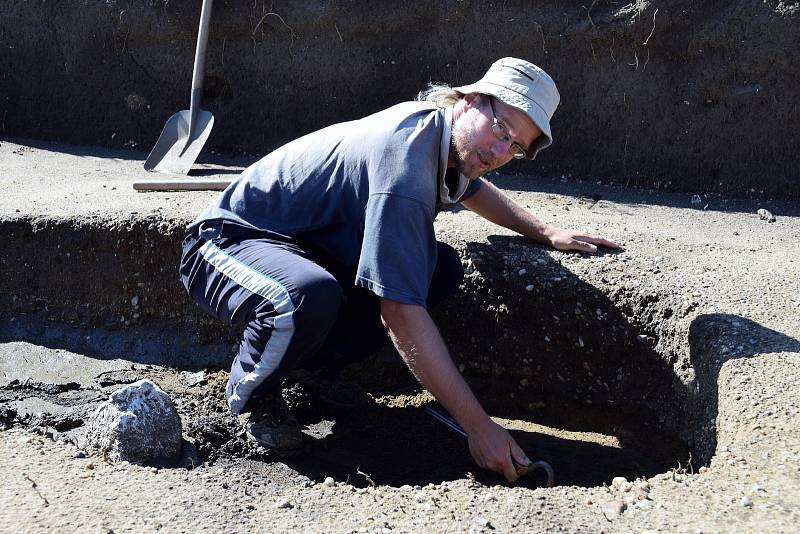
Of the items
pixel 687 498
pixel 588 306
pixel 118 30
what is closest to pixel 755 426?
pixel 687 498

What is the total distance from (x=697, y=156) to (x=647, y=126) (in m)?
0.35

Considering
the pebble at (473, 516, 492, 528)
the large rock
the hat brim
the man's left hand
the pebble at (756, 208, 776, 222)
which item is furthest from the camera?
the pebble at (756, 208, 776, 222)

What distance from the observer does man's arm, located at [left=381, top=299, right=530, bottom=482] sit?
2445 millimetres

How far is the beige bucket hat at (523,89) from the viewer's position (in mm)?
2506

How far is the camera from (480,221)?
404 cm

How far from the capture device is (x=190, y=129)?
5.92 m

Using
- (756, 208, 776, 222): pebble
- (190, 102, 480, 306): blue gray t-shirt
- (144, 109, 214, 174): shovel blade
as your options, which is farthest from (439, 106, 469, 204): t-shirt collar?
(144, 109, 214, 174): shovel blade

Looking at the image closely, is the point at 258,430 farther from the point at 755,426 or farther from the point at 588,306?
the point at 755,426

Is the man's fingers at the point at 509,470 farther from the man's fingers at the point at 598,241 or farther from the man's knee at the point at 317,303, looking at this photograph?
the man's fingers at the point at 598,241

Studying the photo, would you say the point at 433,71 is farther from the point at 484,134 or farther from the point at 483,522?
the point at 483,522

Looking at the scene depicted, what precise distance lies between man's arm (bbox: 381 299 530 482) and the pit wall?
739 millimetres

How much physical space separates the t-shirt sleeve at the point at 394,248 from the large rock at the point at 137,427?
969mm

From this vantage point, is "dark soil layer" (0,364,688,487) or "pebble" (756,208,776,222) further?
"pebble" (756,208,776,222)

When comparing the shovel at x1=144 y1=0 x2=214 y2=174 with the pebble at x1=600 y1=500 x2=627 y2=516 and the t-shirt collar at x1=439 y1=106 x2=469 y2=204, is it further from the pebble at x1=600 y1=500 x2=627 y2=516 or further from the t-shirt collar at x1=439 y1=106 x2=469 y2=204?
the pebble at x1=600 y1=500 x2=627 y2=516
